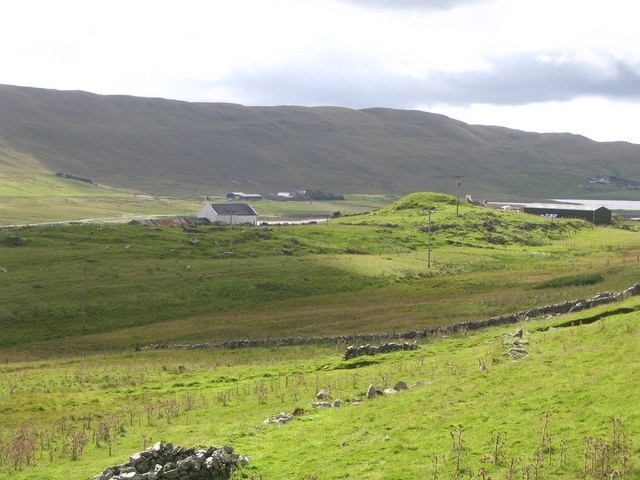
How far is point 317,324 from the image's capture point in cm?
8250

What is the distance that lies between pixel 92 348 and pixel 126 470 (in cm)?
5615

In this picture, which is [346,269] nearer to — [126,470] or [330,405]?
[330,405]

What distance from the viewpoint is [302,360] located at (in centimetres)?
6041

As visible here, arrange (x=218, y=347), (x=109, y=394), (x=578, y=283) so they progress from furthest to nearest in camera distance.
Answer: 1. (x=578, y=283)
2. (x=218, y=347)
3. (x=109, y=394)

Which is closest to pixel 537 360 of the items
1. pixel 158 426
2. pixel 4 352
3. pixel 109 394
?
pixel 158 426

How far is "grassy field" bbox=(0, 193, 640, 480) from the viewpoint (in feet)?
84.8

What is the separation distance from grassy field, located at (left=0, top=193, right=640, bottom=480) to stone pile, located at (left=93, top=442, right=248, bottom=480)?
54.7 inches

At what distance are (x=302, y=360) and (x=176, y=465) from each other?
114 feet

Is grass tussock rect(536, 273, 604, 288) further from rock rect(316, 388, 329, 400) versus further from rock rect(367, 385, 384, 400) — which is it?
rock rect(367, 385, 384, 400)

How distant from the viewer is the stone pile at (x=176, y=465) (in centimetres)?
2566

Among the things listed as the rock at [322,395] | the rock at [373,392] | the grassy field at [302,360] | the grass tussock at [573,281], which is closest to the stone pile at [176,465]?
the grassy field at [302,360]

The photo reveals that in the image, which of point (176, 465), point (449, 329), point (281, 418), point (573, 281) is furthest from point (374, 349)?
point (573, 281)

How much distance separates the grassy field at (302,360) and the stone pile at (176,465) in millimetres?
1390

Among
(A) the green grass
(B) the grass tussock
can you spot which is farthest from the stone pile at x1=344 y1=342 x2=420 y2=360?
(B) the grass tussock
